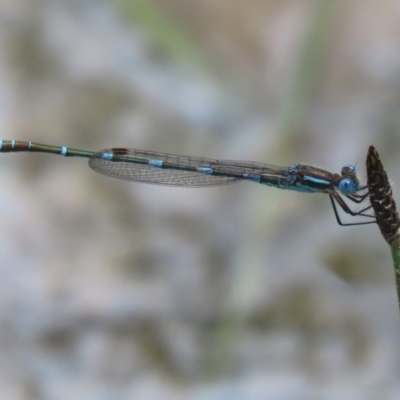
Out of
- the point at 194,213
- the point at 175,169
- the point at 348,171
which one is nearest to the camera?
the point at 348,171

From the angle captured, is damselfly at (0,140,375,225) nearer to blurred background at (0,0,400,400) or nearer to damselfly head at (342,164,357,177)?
damselfly head at (342,164,357,177)

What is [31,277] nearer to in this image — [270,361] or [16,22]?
[270,361]

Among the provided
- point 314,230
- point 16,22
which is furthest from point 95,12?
point 314,230

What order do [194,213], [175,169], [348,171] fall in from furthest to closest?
[194,213]
[175,169]
[348,171]

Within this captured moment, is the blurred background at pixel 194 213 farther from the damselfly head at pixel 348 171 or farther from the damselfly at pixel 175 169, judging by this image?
the damselfly head at pixel 348 171

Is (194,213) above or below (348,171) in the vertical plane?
above

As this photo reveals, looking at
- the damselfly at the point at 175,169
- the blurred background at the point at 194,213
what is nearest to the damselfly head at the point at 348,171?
the damselfly at the point at 175,169

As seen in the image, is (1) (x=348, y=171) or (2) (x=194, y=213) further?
(2) (x=194, y=213)

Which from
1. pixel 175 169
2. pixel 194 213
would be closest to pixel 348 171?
pixel 175 169

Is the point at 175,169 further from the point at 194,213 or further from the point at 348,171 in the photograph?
the point at 348,171
